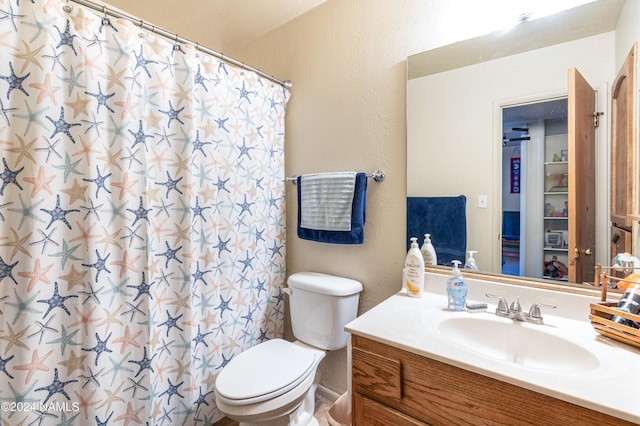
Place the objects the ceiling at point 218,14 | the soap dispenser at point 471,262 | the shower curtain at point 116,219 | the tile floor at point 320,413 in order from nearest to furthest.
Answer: the shower curtain at point 116,219, the soap dispenser at point 471,262, the tile floor at point 320,413, the ceiling at point 218,14

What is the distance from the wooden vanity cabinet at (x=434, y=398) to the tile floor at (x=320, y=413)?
0.76 m

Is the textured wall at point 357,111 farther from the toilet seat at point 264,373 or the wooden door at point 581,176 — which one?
the wooden door at point 581,176

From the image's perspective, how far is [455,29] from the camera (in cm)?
126

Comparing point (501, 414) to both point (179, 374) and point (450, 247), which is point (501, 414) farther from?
point (179, 374)

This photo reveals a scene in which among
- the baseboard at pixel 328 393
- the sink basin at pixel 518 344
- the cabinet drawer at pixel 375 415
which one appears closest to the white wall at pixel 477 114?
the sink basin at pixel 518 344

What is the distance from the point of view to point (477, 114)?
1.23 meters

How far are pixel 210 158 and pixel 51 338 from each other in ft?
2.94

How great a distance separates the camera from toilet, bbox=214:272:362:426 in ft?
3.72

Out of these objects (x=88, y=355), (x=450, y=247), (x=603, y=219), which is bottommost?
(x=88, y=355)

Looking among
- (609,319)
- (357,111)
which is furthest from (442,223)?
(357,111)

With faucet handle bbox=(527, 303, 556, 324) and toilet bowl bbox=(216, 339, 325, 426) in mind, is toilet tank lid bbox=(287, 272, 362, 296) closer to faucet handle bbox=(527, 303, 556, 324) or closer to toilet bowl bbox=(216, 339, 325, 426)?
toilet bowl bbox=(216, 339, 325, 426)

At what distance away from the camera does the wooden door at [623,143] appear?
95 cm

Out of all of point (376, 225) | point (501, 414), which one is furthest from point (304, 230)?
point (501, 414)

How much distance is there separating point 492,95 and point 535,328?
2.89 ft
